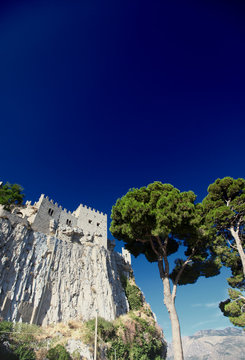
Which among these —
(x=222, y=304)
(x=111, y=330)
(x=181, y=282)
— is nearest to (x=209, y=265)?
(x=181, y=282)

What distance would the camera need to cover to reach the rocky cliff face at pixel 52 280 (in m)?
19.7

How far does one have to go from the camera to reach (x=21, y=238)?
75.2ft

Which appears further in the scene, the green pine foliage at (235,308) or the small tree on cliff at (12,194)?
the small tree on cliff at (12,194)

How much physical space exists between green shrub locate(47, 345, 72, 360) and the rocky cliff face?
5111mm

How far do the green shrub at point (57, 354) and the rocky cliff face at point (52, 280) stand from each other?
5.11m

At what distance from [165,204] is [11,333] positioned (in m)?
14.3

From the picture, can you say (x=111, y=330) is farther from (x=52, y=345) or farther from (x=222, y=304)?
(x=222, y=304)

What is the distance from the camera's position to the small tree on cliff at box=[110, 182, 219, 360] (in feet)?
47.8

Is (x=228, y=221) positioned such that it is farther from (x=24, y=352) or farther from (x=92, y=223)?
(x=92, y=223)

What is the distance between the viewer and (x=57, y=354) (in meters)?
15.3

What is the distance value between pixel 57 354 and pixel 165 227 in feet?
41.4

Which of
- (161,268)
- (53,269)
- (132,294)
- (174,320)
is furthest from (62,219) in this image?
(174,320)

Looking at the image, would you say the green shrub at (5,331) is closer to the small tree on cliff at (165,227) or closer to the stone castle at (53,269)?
the stone castle at (53,269)

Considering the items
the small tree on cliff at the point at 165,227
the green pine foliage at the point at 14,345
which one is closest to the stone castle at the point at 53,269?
the green pine foliage at the point at 14,345
